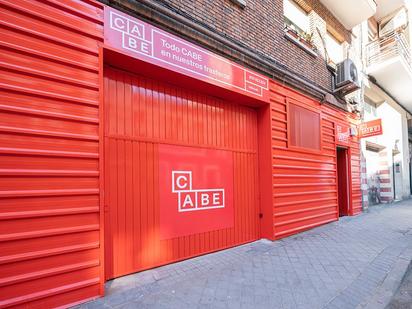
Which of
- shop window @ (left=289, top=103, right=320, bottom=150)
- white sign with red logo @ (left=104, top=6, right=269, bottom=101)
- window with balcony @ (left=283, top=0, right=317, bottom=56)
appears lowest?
shop window @ (left=289, top=103, right=320, bottom=150)

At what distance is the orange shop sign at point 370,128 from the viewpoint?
8.52 meters

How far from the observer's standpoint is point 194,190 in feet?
14.7

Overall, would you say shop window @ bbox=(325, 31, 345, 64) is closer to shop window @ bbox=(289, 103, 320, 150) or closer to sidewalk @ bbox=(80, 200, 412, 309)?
shop window @ bbox=(289, 103, 320, 150)

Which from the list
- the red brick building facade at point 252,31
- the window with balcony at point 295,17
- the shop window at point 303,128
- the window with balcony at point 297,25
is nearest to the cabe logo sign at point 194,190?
the red brick building facade at point 252,31

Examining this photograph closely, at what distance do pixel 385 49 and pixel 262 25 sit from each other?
27.8ft

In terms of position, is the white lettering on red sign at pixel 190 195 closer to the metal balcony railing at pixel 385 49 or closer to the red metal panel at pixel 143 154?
the red metal panel at pixel 143 154

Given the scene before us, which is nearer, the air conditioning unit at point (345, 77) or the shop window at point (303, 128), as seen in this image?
the shop window at point (303, 128)

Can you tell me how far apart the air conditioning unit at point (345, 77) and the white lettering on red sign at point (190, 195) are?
618 centimetres

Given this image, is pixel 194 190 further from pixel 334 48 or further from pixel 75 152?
pixel 334 48

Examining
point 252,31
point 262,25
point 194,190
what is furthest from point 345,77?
point 194,190

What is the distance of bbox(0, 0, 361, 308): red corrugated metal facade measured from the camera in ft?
8.44

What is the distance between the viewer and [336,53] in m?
9.12

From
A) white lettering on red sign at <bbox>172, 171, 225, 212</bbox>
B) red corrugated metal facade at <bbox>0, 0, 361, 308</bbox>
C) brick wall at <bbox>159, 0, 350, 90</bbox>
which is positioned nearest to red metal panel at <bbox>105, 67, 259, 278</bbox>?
red corrugated metal facade at <bbox>0, 0, 361, 308</bbox>

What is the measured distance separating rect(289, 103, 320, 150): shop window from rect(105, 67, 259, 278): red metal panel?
238 centimetres
